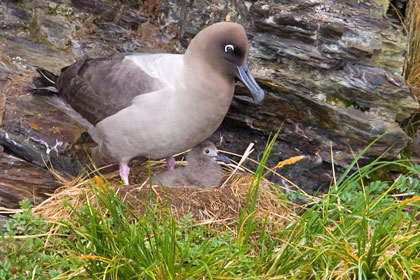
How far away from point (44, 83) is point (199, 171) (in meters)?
1.33

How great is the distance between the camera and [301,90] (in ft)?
17.2

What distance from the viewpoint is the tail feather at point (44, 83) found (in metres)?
5.18

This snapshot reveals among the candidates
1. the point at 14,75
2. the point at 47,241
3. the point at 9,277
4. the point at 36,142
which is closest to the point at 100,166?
the point at 36,142

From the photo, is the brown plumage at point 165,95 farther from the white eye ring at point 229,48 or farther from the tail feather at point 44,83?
the tail feather at point 44,83

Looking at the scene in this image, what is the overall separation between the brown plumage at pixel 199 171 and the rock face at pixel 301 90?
496 mm

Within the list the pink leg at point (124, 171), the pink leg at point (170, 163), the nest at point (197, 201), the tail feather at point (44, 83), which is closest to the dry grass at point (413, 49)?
the nest at point (197, 201)

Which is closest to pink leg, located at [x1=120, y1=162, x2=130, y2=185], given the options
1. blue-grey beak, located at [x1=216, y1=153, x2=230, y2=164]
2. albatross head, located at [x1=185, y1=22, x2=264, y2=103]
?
blue-grey beak, located at [x1=216, y1=153, x2=230, y2=164]

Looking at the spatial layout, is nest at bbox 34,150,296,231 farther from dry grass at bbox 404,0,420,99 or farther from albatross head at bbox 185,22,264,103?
dry grass at bbox 404,0,420,99

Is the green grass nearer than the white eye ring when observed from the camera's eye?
Yes

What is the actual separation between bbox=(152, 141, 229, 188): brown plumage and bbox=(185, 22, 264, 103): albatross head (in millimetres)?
636

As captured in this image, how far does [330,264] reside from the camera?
3629 mm

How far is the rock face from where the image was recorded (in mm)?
5160

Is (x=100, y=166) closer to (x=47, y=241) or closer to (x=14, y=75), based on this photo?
(x=14, y=75)

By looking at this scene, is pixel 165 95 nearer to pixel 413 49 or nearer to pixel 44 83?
pixel 44 83
